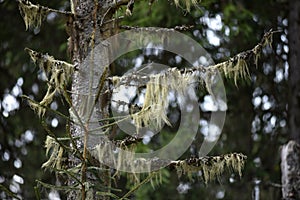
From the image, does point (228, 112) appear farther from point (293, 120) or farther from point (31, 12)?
point (31, 12)

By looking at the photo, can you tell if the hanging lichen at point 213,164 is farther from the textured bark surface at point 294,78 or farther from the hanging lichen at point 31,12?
the textured bark surface at point 294,78

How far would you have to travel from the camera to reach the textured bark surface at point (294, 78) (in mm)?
6320

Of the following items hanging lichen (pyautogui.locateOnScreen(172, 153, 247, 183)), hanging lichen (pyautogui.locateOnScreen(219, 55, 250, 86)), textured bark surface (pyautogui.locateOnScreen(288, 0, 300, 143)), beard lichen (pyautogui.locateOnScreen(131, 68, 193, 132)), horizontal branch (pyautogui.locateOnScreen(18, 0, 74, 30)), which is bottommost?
hanging lichen (pyautogui.locateOnScreen(172, 153, 247, 183))

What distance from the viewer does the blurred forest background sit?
752cm

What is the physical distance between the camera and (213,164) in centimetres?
284

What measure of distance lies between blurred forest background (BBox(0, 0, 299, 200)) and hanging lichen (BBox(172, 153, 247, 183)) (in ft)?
14.6

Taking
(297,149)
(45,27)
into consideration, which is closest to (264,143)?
(297,149)

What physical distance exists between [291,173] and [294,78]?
1.51 metres

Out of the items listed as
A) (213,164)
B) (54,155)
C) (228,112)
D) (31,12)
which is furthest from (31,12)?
(228,112)

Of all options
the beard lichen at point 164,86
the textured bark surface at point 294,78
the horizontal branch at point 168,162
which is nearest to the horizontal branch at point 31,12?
the beard lichen at point 164,86

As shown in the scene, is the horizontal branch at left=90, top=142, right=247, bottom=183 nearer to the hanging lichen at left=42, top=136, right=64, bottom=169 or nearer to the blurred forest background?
the hanging lichen at left=42, top=136, right=64, bottom=169

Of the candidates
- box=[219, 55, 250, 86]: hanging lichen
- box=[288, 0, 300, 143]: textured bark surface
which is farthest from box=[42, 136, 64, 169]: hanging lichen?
box=[288, 0, 300, 143]: textured bark surface

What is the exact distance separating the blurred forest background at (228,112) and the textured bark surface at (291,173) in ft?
6.47

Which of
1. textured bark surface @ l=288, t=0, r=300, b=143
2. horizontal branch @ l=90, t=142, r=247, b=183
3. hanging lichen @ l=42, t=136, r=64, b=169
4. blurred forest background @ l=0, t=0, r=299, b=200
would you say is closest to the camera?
horizontal branch @ l=90, t=142, r=247, b=183
